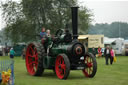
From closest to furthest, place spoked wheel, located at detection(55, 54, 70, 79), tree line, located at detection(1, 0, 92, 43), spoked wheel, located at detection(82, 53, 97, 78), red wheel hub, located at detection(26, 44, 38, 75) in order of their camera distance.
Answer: spoked wheel, located at detection(55, 54, 70, 79) → spoked wheel, located at detection(82, 53, 97, 78) → red wheel hub, located at detection(26, 44, 38, 75) → tree line, located at detection(1, 0, 92, 43)

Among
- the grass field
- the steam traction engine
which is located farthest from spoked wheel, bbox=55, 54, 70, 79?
the grass field

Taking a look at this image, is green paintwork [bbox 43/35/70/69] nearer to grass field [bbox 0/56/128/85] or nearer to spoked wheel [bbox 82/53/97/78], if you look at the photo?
grass field [bbox 0/56/128/85]

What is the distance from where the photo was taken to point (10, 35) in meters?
43.8

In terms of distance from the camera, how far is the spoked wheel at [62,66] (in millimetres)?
11669

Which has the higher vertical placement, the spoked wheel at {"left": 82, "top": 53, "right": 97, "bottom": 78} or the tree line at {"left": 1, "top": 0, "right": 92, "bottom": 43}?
the tree line at {"left": 1, "top": 0, "right": 92, "bottom": 43}

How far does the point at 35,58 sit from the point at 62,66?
2.07m

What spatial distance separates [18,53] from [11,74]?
33.2 m

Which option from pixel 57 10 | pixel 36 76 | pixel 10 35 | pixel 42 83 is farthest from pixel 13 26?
pixel 42 83

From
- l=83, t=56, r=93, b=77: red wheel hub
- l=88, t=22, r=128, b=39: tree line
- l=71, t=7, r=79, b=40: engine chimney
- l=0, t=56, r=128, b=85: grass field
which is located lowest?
l=88, t=22, r=128, b=39: tree line

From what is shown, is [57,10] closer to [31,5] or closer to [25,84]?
[31,5]

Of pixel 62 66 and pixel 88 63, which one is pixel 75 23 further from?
pixel 62 66

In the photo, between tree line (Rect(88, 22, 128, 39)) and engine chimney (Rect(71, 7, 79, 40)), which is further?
tree line (Rect(88, 22, 128, 39))

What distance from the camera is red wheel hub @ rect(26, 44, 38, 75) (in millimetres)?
13784

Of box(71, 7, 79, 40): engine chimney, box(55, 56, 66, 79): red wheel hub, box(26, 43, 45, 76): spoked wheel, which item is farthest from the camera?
box(26, 43, 45, 76): spoked wheel
